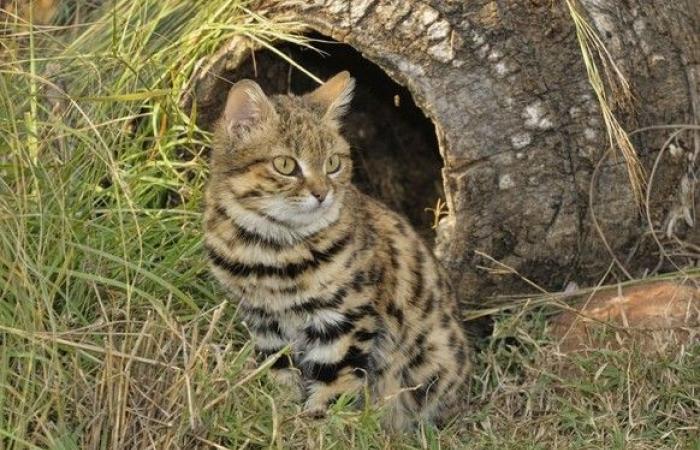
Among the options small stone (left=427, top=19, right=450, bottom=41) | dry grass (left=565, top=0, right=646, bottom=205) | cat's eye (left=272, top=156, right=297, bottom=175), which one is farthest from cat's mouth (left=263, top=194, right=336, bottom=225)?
dry grass (left=565, top=0, right=646, bottom=205)

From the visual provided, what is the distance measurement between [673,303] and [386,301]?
1.27 metres

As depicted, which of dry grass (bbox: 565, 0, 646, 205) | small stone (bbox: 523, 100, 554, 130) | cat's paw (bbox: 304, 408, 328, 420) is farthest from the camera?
small stone (bbox: 523, 100, 554, 130)

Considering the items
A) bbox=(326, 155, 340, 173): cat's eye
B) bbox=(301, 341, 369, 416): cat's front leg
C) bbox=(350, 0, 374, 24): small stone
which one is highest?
bbox=(350, 0, 374, 24): small stone

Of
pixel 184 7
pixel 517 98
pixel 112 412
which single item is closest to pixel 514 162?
pixel 517 98

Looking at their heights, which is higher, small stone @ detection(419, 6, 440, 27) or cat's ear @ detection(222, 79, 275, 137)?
small stone @ detection(419, 6, 440, 27)

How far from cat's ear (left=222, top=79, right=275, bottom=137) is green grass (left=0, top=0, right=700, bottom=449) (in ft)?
1.48

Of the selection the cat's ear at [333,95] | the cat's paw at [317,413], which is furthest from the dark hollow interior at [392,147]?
the cat's paw at [317,413]

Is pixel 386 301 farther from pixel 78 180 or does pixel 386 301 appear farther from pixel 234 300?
pixel 78 180

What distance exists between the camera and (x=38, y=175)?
15.5 feet

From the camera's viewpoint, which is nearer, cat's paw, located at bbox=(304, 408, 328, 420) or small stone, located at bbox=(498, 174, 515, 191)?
cat's paw, located at bbox=(304, 408, 328, 420)

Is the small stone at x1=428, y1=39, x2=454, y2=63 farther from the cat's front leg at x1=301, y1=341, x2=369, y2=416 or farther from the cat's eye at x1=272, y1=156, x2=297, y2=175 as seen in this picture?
the cat's front leg at x1=301, y1=341, x2=369, y2=416

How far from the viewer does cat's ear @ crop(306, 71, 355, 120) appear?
190 inches

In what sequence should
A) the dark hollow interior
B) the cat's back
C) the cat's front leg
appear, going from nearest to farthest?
the cat's front leg → the cat's back → the dark hollow interior

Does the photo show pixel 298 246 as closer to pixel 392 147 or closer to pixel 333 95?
pixel 333 95
